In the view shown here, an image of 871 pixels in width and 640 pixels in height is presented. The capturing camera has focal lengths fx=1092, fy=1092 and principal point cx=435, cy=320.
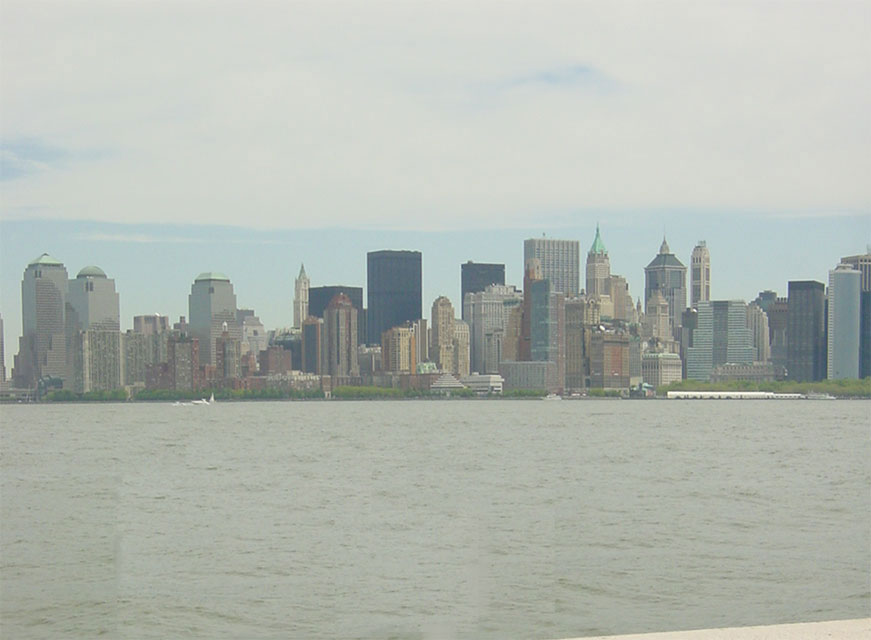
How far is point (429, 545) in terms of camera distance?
20.3m

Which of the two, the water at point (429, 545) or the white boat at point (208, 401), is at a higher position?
the water at point (429, 545)

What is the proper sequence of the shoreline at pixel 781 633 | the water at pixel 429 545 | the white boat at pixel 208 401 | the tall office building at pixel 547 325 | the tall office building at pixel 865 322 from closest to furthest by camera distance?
the shoreline at pixel 781 633
the water at pixel 429 545
the tall office building at pixel 865 322
the white boat at pixel 208 401
the tall office building at pixel 547 325

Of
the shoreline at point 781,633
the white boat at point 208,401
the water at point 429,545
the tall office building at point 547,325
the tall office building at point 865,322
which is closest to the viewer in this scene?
the shoreline at point 781,633

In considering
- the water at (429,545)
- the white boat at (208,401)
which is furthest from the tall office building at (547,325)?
the water at (429,545)

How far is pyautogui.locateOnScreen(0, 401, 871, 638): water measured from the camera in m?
15.0

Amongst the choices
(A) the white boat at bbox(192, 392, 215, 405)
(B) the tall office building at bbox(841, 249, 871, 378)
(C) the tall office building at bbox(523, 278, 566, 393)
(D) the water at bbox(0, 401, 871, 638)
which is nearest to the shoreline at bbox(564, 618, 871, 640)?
(D) the water at bbox(0, 401, 871, 638)

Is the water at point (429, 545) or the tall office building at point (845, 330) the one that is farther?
the tall office building at point (845, 330)

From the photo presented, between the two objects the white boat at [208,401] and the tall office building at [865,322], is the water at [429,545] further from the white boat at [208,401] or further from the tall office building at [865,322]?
the white boat at [208,401]

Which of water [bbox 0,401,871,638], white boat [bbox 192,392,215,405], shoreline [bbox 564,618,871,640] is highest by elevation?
shoreline [bbox 564,618,871,640]

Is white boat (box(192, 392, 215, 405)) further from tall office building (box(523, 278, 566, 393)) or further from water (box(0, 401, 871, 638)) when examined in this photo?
water (box(0, 401, 871, 638))

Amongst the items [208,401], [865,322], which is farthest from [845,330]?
[208,401]

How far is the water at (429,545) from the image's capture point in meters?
15.0

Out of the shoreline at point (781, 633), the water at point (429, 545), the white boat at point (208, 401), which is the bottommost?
the white boat at point (208, 401)

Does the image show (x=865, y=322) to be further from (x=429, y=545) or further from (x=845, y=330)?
(x=429, y=545)
